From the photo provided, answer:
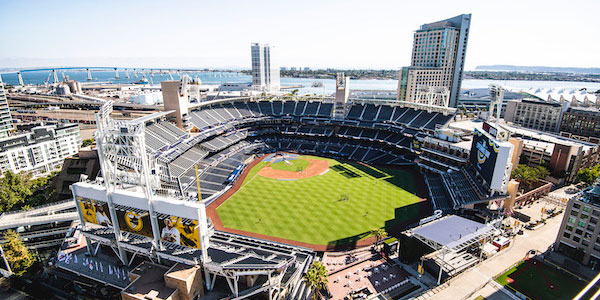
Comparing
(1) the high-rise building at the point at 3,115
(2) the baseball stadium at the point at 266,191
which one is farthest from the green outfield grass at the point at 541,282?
(1) the high-rise building at the point at 3,115

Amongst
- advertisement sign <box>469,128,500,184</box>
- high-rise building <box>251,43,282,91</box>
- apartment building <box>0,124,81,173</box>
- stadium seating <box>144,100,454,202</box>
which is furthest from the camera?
high-rise building <box>251,43,282,91</box>

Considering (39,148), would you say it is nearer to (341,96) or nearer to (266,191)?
(266,191)

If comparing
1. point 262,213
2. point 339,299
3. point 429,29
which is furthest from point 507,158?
point 429,29

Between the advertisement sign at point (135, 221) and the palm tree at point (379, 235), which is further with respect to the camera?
the palm tree at point (379, 235)

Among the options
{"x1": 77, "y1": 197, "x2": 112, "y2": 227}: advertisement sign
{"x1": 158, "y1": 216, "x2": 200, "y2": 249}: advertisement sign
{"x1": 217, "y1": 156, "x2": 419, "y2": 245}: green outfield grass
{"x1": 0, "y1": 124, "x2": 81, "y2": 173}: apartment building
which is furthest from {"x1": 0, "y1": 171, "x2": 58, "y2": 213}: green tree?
{"x1": 158, "y1": 216, "x2": 200, "y2": 249}: advertisement sign

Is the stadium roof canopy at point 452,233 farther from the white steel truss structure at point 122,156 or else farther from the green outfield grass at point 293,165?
the green outfield grass at point 293,165

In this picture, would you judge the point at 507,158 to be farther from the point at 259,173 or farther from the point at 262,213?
the point at 259,173

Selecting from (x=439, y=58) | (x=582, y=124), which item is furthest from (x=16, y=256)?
(x=439, y=58)

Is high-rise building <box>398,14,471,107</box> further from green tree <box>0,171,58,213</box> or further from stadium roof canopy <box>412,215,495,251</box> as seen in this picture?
green tree <box>0,171,58,213</box>
